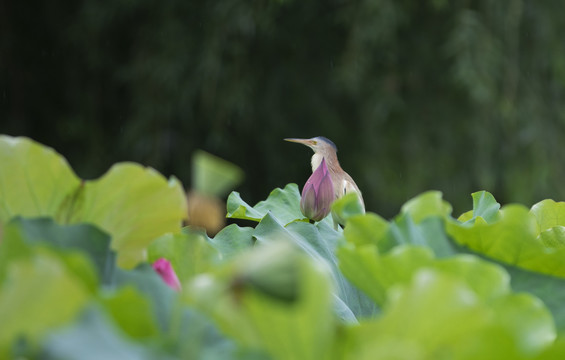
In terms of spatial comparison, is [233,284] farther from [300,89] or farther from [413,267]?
[300,89]

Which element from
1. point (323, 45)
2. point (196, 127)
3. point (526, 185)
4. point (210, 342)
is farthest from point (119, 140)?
point (210, 342)

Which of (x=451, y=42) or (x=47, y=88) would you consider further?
(x=47, y=88)

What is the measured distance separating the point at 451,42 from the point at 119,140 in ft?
6.05

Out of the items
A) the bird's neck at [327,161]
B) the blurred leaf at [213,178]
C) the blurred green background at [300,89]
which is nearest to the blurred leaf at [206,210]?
the blurred leaf at [213,178]

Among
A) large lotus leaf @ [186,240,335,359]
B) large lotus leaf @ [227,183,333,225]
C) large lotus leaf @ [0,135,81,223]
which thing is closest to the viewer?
large lotus leaf @ [186,240,335,359]

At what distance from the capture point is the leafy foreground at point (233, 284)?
21 centimetres

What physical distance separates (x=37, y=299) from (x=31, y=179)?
113 millimetres

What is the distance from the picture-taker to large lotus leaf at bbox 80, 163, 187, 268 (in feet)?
1.05

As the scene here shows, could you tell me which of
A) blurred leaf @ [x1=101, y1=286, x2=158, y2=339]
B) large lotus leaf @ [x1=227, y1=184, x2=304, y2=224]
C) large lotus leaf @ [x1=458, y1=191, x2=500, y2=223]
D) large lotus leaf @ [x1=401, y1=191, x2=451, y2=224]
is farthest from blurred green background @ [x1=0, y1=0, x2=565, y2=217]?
blurred leaf @ [x1=101, y1=286, x2=158, y2=339]

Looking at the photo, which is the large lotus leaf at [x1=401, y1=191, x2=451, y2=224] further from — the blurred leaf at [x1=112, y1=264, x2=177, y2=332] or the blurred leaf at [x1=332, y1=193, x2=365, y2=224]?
the blurred leaf at [x1=112, y1=264, x2=177, y2=332]

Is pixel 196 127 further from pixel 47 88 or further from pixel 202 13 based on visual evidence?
pixel 47 88

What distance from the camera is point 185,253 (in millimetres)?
363

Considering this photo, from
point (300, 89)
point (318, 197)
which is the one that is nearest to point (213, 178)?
point (318, 197)

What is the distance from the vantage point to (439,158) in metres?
4.20
